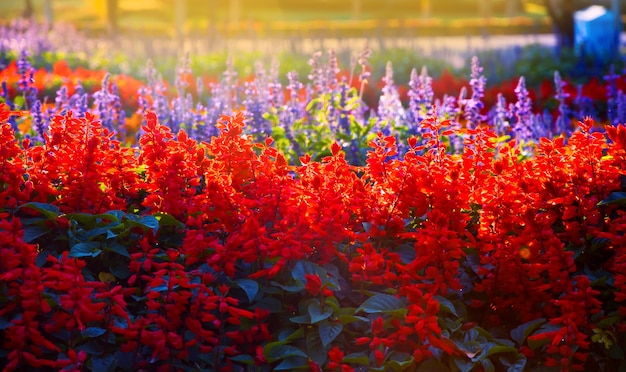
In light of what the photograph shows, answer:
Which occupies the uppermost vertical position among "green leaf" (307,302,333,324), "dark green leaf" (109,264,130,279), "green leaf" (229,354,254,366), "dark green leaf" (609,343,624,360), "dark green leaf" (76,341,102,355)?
"dark green leaf" (109,264,130,279)

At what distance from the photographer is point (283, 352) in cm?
312

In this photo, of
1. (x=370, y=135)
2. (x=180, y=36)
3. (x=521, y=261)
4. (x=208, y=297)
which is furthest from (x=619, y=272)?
(x=180, y=36)

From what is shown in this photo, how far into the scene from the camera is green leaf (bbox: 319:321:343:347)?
10.2ft

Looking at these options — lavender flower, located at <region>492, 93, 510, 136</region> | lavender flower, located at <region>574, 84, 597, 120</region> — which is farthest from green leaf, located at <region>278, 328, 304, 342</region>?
lavender flower, located at <region>574, 84, 597, 120</region>

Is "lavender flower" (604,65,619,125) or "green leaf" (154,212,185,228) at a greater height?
"lavender flower" (604,65,619,125)

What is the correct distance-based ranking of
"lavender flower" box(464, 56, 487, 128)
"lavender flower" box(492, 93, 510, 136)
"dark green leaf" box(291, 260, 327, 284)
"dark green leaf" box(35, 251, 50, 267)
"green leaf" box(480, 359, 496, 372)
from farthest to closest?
"lavender flower" box(492, 93, 510, 136) → "lavender flower" box(464, 56, 487, 128) → "dark green leaf" box(35, 251, 50, 267) → "dark green leaf" box(291, 260, 327, 284) → "green leaf" box(480, 359, 496, 372)

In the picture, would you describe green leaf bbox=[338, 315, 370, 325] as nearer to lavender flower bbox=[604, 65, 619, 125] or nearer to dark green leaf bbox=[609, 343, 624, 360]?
dark green leaf bbox=[609, 343, 624, 360]

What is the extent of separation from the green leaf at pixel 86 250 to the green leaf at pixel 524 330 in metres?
1.64

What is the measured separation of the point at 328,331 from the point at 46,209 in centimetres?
126

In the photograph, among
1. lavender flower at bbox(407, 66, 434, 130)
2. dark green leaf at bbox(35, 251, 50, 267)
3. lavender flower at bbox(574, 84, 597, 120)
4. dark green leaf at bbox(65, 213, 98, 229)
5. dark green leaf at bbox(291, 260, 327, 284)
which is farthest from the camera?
lavender flower at bbox(574, 84, 597, 120)

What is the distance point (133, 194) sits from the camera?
402 cm

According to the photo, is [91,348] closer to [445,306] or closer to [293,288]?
[293,288]

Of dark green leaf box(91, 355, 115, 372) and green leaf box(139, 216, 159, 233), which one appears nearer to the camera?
dark green leaf box(91, 355, 115, 372)

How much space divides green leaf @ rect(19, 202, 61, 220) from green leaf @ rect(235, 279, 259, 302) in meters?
0.81
